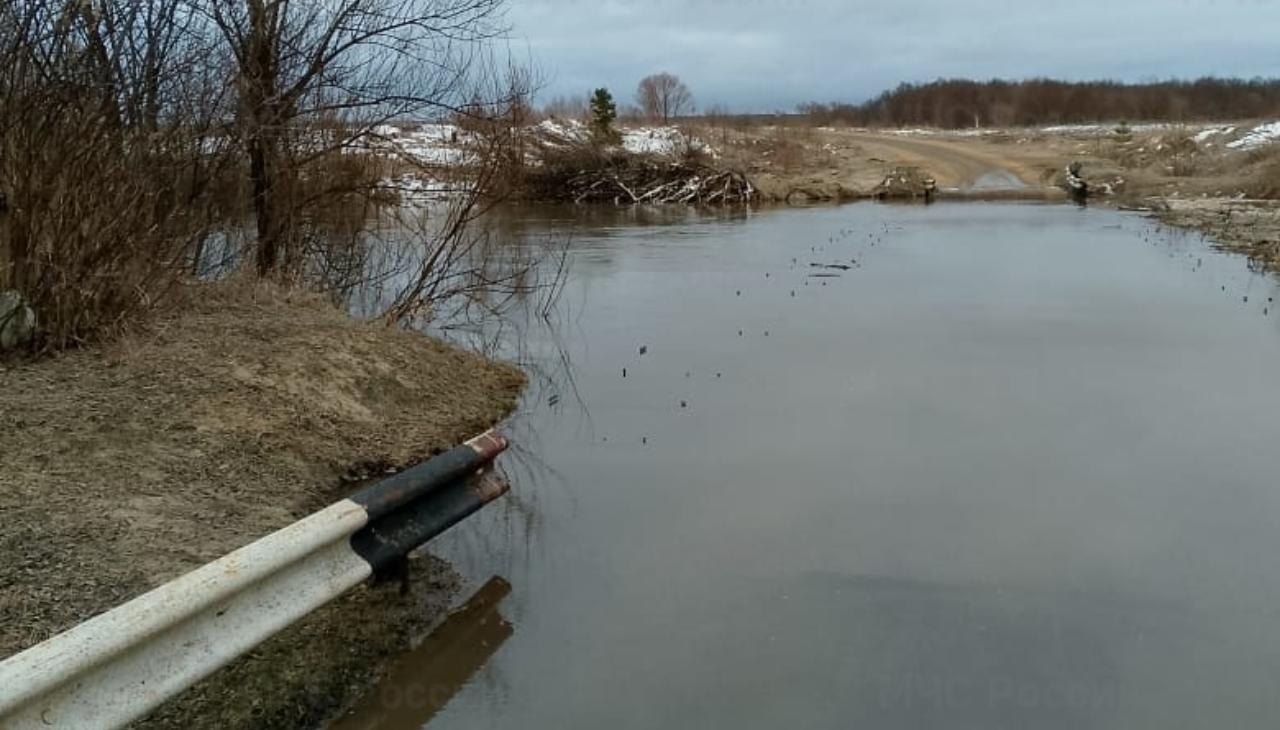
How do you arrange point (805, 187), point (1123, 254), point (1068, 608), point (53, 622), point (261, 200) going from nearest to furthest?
point (53, 622), point (1068, 608), point (261, 200), point (1123, 254), point (805, 187)

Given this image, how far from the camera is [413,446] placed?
7.13 metres

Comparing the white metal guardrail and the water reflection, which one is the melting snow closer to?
the water reflection

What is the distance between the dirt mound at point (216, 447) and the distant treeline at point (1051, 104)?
8396 cm

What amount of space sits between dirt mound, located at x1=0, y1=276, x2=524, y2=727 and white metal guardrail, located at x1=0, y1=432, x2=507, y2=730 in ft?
1.18

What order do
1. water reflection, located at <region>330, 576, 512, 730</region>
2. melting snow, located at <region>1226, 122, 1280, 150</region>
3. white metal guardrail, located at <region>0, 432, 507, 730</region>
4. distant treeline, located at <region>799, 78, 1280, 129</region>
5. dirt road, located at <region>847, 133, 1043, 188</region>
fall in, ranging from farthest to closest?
distant treeline, located at <region>799, 78, 1280, 129</region> → dirt road, located at <region>847, 133, 1043, 188</region> → melting snow, located at <region>1226, 122, 1280, 150</region> → water reflection, located at <region>330, 576, 512, 730</region> → white metal guardrail, located at <region>0, 432, 507, 730</region>

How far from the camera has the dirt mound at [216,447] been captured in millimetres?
4105

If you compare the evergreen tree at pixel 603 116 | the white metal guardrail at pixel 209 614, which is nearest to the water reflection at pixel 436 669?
the white metal guardrail at pixel 209 614

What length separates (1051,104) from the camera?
93.2 meters

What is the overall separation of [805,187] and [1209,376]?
29.4 metres

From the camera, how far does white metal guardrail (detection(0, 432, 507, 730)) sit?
2916 mm

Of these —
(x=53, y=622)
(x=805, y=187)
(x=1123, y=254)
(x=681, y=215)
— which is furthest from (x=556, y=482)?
(x=805, y=187)

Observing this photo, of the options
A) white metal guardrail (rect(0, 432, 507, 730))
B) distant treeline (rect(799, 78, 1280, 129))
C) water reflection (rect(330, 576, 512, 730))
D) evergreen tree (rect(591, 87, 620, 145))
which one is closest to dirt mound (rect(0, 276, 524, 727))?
water reflection (rect(330, 576, 512, 730))

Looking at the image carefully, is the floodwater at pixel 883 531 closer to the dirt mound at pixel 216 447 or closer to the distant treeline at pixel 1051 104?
the dirt mound at pixel 216 447

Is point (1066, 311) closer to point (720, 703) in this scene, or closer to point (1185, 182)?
point (720, 703)
